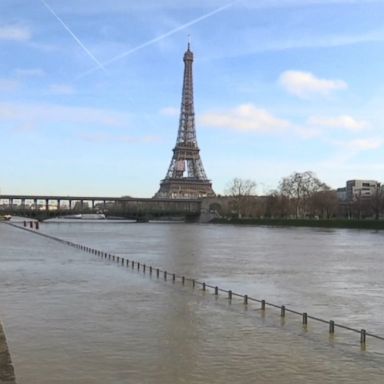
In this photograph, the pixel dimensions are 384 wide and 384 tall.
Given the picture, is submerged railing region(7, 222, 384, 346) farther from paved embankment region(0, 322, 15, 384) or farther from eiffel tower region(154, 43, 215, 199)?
eiffel tower region(154, 43, 215, 199)

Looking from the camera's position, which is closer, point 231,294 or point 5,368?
point 5,368

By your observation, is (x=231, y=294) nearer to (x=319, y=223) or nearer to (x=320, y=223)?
(x=320, y=223)

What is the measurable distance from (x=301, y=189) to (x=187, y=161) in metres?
49.9

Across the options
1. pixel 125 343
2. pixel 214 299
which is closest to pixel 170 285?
pixel 214 299

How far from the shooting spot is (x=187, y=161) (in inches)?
7219

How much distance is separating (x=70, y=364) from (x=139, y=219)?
164 meters

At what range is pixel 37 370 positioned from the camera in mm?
12414

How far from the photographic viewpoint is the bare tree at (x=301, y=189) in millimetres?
139625

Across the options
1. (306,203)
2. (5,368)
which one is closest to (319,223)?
(306,203)

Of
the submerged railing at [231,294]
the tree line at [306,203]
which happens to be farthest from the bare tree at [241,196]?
the submerged railing at [231,294]

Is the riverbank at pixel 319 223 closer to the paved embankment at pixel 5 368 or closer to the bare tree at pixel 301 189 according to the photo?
the bare tree at pixel 301 189

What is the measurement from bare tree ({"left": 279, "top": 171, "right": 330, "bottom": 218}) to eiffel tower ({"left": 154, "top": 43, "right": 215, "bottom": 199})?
43116 millimetres

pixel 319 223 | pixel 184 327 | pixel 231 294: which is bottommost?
pixel 184 327

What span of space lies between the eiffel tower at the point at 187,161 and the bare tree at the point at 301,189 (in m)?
43.1
